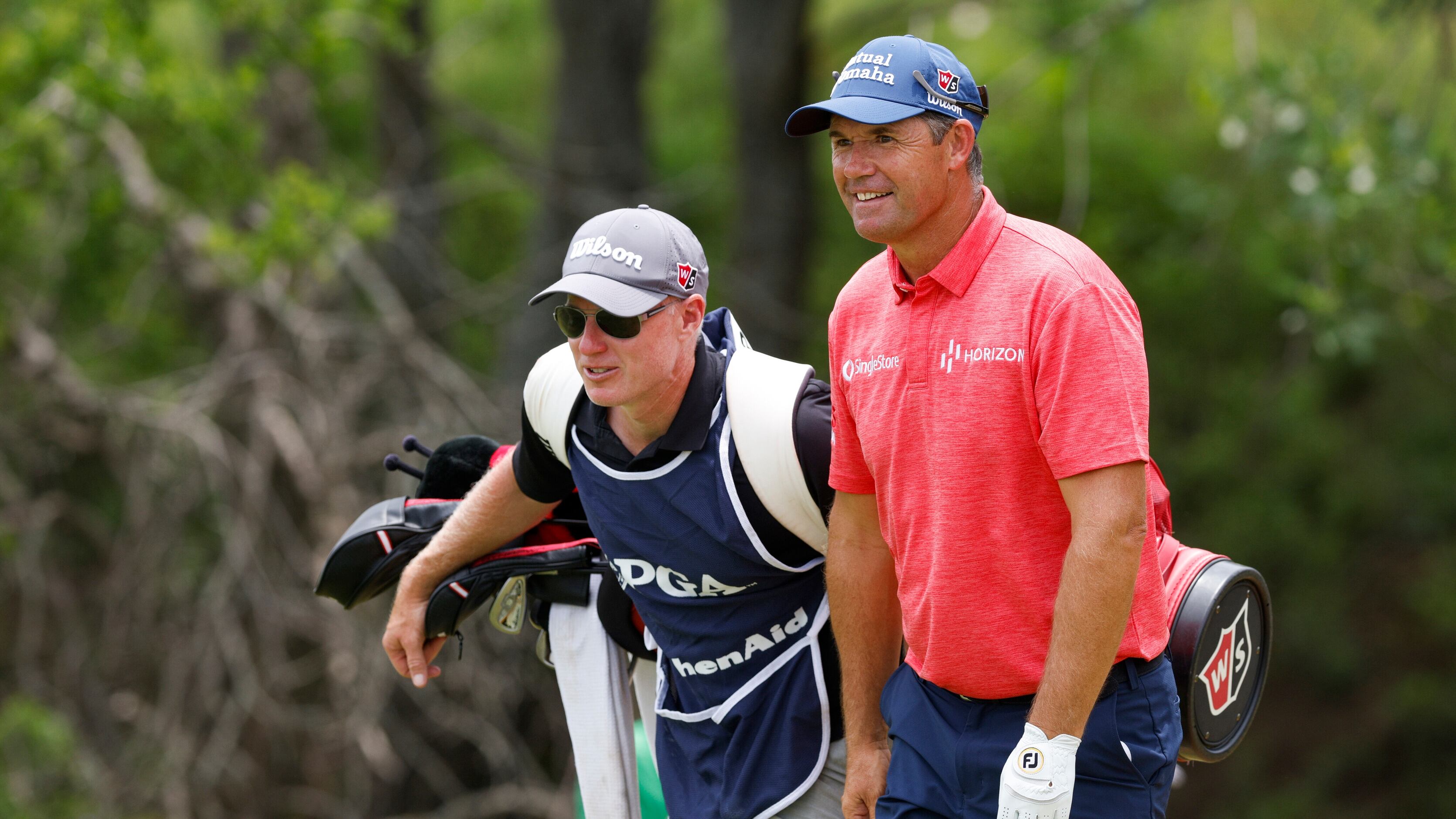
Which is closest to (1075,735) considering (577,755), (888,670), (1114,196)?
(888,670)

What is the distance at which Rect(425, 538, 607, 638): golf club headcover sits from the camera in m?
2.87

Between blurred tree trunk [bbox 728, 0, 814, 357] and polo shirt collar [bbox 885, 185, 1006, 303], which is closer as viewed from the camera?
polo shirt collar [bbox 885, 185, 1006, 303]

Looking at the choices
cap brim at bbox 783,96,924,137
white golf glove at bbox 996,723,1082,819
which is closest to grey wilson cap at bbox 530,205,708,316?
cap brim at bbox 783,96,924,137

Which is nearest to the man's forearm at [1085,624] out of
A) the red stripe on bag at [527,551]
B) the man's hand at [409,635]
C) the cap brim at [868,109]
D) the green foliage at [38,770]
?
the cap brim at [868,109]

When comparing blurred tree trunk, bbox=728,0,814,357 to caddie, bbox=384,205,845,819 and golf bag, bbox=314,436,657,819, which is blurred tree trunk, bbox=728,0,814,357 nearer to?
golf bag, bbox=314,436,657,819

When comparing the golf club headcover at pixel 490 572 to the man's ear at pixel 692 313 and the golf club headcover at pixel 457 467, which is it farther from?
the man's ear at pixel 692 313

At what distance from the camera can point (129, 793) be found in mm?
6727

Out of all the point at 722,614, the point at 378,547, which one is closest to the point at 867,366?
the point at 722,614

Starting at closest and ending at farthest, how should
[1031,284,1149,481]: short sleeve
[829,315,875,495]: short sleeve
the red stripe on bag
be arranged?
[1031,284,1149,481]: short sleeve, [829,315,875,495]: short sleeve, the red stripe on bag

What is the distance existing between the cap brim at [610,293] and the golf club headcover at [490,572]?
0.66 meters

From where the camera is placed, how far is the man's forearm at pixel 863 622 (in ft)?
7.73

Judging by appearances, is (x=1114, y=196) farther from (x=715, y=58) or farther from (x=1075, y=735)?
(x=1075, y=735)

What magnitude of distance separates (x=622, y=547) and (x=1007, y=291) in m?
0.97

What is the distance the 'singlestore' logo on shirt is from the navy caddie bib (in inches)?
12.4
